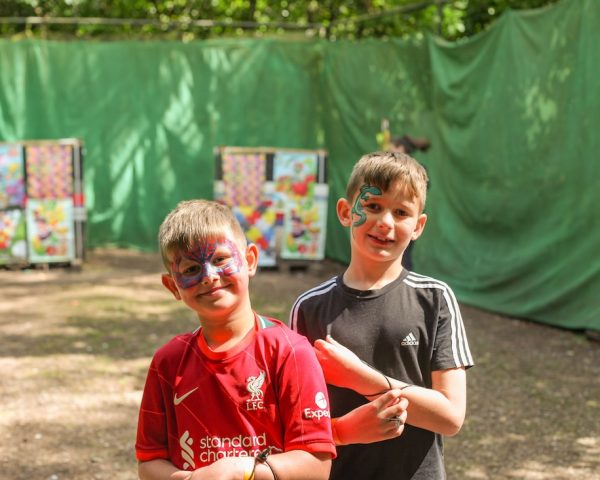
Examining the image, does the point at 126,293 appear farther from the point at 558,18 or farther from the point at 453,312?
the point at 453,312

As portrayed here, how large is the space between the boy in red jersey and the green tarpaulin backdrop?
5.28m

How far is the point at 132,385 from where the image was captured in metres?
5.64

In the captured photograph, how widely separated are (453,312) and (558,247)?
5.16 metres

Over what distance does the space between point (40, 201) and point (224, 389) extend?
27.8 feet

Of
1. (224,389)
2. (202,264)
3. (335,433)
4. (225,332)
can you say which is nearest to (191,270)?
(202,264)

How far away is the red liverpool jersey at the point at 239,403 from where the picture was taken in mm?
1966

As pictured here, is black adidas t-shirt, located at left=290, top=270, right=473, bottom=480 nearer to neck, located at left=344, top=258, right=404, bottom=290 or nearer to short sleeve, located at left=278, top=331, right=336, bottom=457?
neck, located at left=344, top=258, right=404, bottom=290

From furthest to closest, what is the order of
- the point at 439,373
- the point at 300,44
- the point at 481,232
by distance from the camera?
1. the point at 300,44
2. the point at 481,232
3. the point at 439,373

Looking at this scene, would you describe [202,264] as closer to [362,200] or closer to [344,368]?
[344,368]

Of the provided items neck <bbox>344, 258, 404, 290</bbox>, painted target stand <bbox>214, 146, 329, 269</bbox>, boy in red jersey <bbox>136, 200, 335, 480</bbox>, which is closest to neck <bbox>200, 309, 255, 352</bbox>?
boy in red jersey <bbox>136, 200, 335, 480</bbox>

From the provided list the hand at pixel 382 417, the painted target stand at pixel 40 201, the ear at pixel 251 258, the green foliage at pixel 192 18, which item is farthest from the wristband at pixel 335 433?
the green foliage at pixel 192 18

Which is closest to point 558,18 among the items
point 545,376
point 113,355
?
point 545,376

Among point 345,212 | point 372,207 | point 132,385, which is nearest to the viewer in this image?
point 372,207

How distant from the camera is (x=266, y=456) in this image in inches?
76.5
